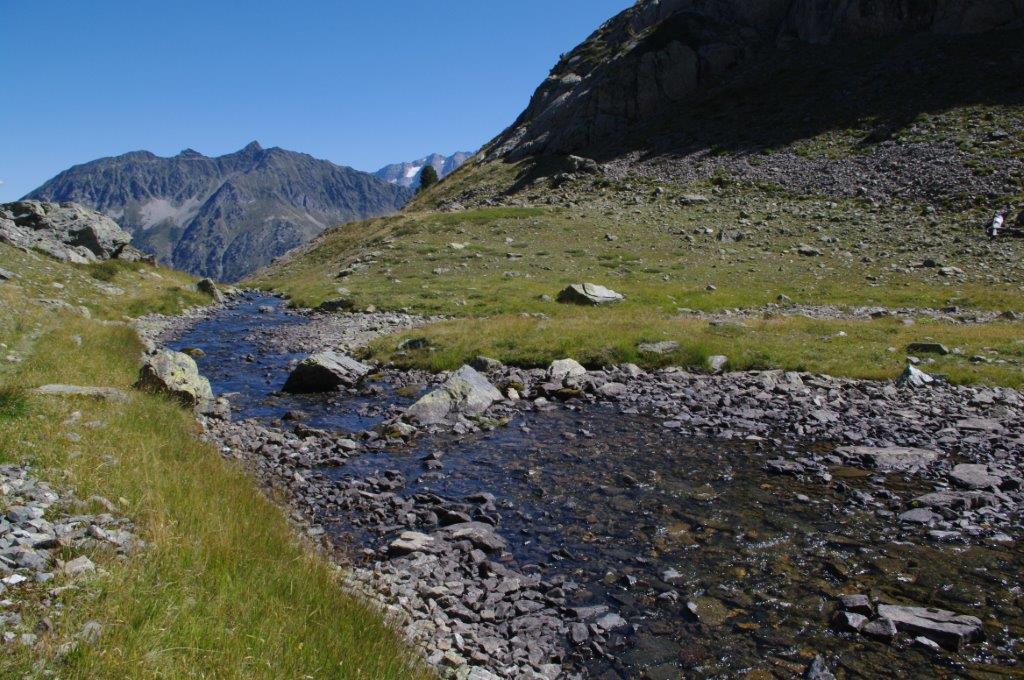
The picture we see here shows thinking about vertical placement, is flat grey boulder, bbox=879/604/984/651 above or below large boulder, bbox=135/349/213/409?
below

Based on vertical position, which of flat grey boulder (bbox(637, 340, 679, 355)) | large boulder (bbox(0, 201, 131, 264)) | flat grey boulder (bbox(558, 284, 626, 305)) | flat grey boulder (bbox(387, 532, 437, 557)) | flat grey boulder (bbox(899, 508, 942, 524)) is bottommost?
flat grey boulder (bbox(899, 508, 942, 524))

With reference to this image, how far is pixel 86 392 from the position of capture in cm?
1423

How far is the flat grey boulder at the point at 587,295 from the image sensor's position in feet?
114

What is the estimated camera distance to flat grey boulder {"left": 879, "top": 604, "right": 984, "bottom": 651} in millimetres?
8266

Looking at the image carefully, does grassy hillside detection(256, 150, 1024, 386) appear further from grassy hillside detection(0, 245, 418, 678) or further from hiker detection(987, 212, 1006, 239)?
grassy hillside detection(0, 245, 418, 678)

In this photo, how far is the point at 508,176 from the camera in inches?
3383

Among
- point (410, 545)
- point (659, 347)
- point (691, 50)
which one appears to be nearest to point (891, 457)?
point (659, 347)

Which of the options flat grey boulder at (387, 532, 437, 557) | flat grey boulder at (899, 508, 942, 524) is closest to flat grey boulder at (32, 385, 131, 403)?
flat grey boulder at (387, 532, 437, 557)

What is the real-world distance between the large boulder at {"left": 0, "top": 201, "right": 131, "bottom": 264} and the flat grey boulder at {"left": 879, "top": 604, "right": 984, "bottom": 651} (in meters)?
55.9

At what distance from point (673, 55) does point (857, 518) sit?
8886 cm

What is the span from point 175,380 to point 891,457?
20.5 m

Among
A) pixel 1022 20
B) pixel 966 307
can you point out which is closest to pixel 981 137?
pixel 1022 20

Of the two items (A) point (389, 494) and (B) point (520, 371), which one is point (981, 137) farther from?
(A) point (389, 494)

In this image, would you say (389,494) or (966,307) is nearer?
(389,494)
